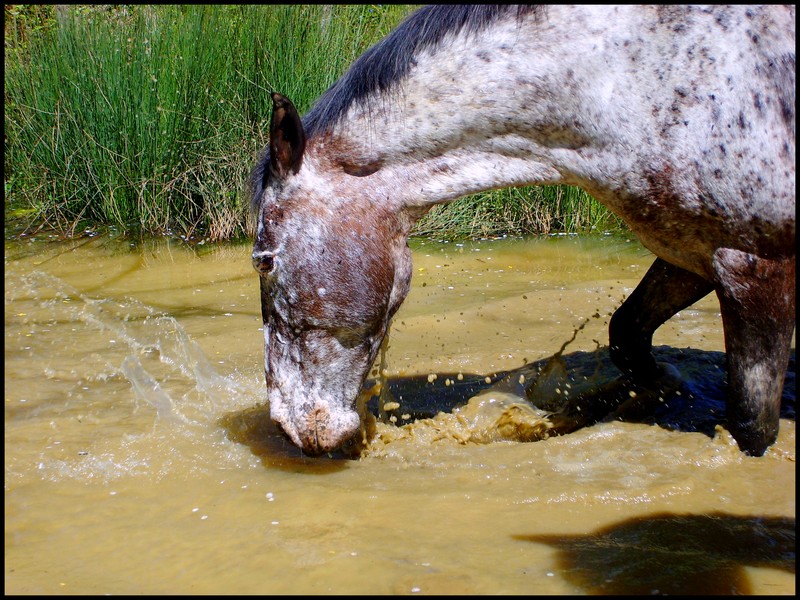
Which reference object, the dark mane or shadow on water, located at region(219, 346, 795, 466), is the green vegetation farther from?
the dark mane

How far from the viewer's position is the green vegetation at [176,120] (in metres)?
6.71

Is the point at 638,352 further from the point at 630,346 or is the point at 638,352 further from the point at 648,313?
the point at 648,313

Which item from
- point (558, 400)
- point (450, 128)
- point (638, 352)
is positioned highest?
point (450, 128)

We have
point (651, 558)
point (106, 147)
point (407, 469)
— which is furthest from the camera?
point (106, 147)

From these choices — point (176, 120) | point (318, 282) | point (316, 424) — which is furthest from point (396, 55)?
point (176, 120)

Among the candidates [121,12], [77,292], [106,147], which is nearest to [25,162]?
[106,147]

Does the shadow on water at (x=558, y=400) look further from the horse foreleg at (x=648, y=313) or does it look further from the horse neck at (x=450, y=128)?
the horse neck at (x=450, y=128)

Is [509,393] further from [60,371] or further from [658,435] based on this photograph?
[60,371]

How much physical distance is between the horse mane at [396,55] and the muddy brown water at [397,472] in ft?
3.59

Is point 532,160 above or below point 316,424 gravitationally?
above

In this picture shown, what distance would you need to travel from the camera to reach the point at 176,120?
6730mm

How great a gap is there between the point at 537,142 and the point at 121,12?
232 inches

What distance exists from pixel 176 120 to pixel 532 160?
4373mm

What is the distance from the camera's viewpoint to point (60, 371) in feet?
13.7
